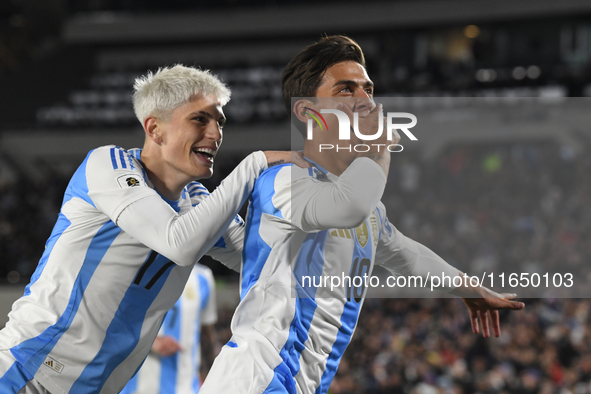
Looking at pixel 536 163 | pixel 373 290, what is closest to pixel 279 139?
pixel 536 163

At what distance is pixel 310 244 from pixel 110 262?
3.02ft

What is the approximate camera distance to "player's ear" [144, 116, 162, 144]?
9.51ft

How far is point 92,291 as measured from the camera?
279 centimetres

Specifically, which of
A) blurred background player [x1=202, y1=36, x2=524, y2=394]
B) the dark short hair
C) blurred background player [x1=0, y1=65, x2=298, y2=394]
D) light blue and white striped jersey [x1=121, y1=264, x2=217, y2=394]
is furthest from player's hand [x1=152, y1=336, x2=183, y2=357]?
the dark short hair

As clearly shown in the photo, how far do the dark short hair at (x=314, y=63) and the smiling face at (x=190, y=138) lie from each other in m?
0.36

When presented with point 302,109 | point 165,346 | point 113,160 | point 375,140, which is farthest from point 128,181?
point 165,346

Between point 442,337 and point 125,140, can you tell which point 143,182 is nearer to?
point 442,337

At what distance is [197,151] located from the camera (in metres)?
2.86

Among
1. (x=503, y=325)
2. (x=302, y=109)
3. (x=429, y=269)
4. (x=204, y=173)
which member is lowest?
(x=503, y=325)

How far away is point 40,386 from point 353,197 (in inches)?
63.8

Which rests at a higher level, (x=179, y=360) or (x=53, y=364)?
(x=53, y=364)

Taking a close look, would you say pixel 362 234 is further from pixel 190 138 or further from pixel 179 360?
pixel 179 360

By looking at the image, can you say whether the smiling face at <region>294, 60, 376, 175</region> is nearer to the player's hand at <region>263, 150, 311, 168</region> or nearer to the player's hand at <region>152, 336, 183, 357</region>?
the player's hand at <region>263, 150, 311, 168</region>

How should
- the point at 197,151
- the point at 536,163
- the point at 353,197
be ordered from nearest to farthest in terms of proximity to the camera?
the point at 353,197
the point at 197,151
the point at 536,163
